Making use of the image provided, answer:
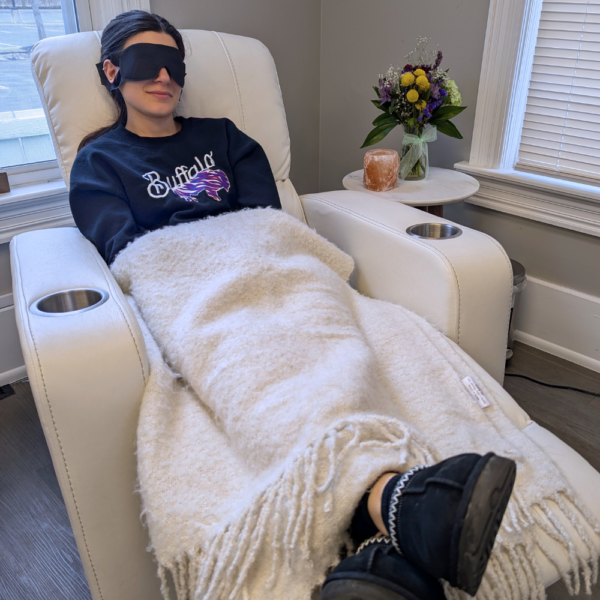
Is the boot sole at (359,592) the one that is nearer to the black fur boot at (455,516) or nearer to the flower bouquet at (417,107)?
the black fur boot at (455,516)

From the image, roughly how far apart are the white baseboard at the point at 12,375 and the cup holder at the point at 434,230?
1.22 meters

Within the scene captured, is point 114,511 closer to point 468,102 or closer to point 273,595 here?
point 273,595

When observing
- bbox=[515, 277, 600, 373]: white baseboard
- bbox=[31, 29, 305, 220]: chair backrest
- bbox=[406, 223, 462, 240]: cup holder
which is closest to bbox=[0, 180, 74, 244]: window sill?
bbox=[31, 29, 305, 220]: chair backrest

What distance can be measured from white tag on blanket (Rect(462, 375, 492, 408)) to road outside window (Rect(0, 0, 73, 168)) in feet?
4.56

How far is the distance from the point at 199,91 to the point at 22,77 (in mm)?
561

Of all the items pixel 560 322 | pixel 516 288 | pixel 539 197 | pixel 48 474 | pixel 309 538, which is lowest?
pixel 48 474

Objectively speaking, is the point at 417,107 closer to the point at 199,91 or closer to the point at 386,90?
the point at 386,90

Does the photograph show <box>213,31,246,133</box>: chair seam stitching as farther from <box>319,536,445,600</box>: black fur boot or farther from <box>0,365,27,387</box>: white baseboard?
<box>319,536,445,600</box>: black fur boot

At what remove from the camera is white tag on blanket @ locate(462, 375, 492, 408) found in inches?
35.1

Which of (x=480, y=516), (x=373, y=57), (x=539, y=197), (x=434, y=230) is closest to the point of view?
(x=480, y=516)

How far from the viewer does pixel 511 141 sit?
1672mm

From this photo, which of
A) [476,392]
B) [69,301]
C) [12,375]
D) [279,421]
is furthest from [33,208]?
[476,392]

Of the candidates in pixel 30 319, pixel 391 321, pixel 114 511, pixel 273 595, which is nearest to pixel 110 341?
pixel 30 319

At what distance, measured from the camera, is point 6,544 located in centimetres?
113
